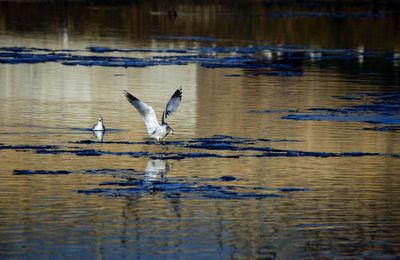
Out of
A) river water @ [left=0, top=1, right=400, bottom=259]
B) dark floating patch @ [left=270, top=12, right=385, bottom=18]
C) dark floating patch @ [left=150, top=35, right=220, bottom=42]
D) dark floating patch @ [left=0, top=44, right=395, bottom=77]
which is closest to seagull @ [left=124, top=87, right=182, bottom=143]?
river water @ [left=0, top=1, right=400, bottom=259]

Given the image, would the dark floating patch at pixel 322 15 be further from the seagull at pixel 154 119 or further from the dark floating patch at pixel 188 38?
the seagull at pixel 154 119

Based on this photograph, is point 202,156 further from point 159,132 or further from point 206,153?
point 159,132

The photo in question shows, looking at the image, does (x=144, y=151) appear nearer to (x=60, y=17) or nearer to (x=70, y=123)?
(x=70, y=123)

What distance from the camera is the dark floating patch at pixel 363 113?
2345cm

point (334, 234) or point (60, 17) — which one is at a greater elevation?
point (60, 17)

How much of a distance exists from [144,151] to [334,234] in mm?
6227

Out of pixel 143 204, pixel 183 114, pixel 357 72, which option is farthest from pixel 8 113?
pixel 357 72

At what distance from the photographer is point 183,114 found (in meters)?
24.1

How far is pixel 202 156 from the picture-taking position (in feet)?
59.1

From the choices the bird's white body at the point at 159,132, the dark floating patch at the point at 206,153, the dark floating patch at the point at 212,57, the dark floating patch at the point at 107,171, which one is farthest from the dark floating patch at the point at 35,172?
the dark floating patch at the point at 212,57

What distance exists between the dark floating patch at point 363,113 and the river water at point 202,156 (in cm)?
5

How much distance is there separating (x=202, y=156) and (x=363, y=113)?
738 centimetres

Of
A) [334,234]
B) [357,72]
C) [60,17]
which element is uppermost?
[60,17]

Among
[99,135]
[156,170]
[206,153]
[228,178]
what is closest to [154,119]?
[206,153]
